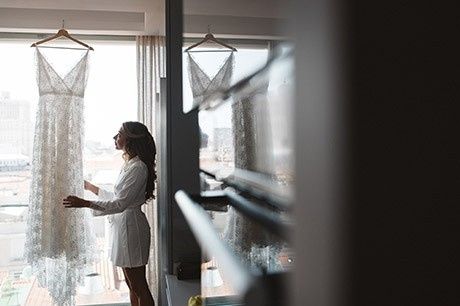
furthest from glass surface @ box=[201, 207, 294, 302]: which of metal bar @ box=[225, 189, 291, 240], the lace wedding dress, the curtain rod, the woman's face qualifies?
the curtain rod

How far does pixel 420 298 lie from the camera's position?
9cm

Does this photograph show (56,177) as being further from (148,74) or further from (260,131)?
(260,131)

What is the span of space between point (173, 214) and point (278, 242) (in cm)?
54

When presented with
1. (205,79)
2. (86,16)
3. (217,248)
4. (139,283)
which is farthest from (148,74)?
(217,248)

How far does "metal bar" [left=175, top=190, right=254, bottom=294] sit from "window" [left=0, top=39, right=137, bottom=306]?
10.6 ft

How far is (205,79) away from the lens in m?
0.41

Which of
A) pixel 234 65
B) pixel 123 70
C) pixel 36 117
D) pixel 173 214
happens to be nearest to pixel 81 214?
pixel 36 117

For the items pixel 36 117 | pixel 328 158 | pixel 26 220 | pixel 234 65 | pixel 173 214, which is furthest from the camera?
pixel 26 220

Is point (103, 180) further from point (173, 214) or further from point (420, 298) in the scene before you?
point (420, 298)

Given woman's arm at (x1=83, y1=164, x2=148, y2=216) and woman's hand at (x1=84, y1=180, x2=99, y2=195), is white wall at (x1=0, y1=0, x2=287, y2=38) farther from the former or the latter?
woman's hand at (x1=84, y1=180, x2=99, y2=195)

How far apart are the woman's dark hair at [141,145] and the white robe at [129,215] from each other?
0.17ft

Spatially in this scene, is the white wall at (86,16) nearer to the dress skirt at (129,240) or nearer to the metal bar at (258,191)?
the dress skirt at (129,240)

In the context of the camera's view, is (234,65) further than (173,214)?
No

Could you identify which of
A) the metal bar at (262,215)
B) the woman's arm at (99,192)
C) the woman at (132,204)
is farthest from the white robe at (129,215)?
the metal bar at (262,215)
